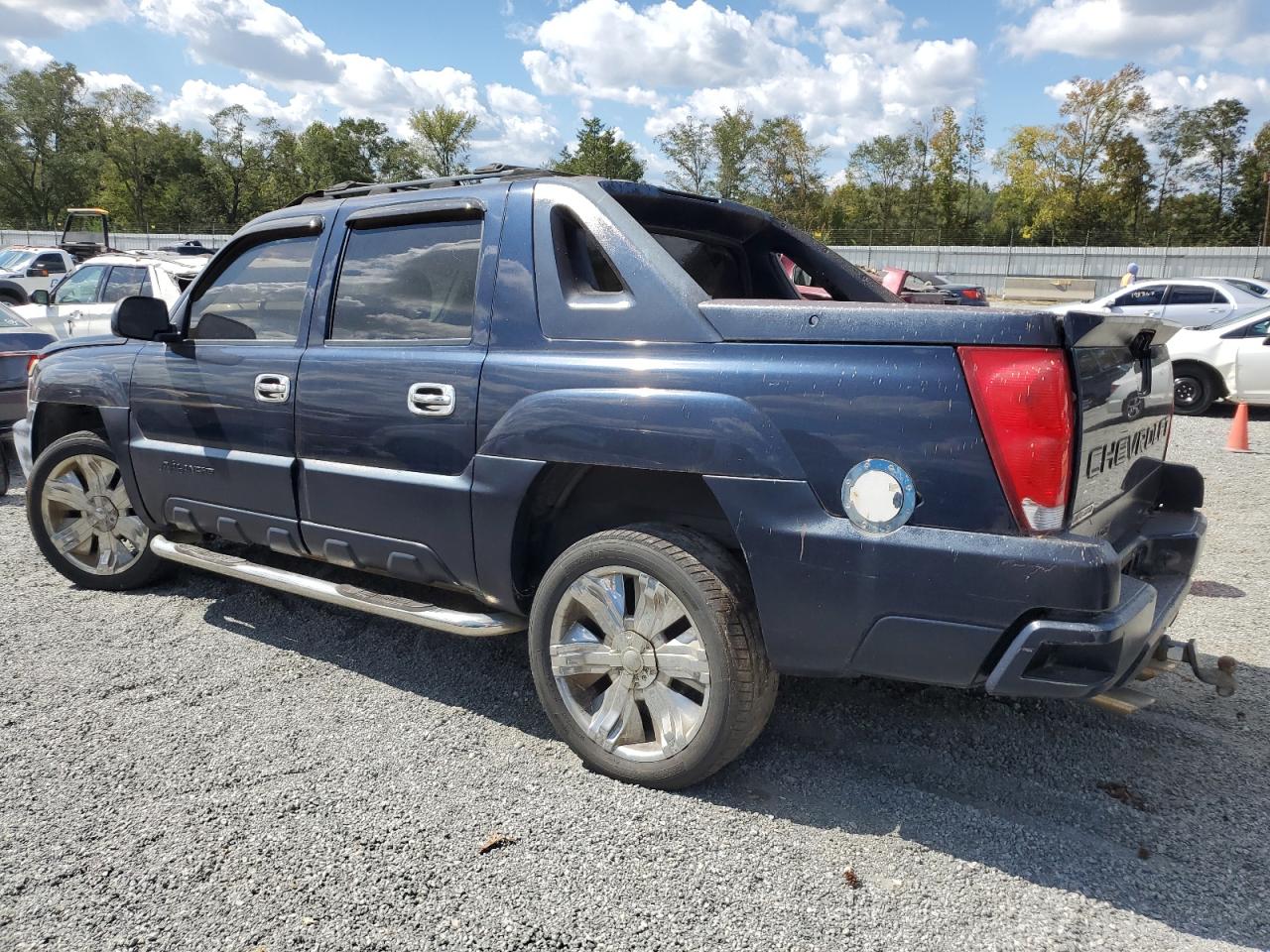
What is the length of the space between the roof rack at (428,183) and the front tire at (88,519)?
176 cm

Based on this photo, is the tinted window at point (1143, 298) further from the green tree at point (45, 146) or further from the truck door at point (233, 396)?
the green tree at point (45, 146)

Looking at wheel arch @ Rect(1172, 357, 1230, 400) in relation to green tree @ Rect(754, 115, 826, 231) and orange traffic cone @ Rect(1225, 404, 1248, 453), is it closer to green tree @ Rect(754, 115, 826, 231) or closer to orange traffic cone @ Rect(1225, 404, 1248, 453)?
orange traffic cone @ Rect(1225, 404, 1248, 453)

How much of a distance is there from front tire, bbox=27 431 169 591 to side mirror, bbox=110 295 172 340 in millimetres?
822

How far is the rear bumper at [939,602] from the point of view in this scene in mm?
2242

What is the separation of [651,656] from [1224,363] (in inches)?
433

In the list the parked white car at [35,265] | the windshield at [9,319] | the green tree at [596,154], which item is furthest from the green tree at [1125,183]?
the windshield at [9,319]

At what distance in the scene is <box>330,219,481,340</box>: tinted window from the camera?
332cm

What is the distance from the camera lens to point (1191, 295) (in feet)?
48.0

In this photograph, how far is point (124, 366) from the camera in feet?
14.3

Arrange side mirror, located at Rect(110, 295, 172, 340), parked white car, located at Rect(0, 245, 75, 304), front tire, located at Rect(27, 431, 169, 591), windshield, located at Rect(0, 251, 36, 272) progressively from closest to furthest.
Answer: side mirror, located at Rect(110, 295, 172, 340), front tire, located at Rect(27, 431, 169, 591), parked white car, located at Rect(0, 245, 75, 304), windshield, located at Rect(0, 251, 36, 272)

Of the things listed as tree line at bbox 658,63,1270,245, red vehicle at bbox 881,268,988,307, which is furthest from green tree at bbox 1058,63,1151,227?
red vehicle at bbox 881,268,988,307

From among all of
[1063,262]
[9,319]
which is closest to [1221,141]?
[1063,262]

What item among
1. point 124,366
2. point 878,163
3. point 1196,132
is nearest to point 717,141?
point 878,163

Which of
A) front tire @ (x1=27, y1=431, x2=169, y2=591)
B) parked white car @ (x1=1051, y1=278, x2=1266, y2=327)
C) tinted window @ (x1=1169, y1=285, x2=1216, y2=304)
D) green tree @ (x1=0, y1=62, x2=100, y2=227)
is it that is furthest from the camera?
green tree @ (x1=0, y1=62, x2=100, y2=227)
